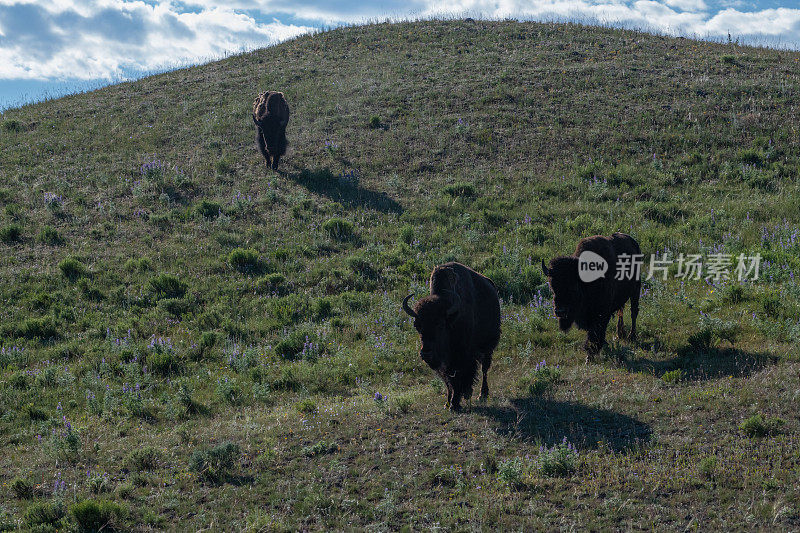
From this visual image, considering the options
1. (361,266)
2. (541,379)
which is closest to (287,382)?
(541,379)

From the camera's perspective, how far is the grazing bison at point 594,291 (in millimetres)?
9688

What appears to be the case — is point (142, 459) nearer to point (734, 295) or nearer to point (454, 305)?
point (454, 305)

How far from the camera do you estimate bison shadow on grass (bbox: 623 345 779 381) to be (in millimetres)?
9078

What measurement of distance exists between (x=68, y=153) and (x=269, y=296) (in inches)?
597

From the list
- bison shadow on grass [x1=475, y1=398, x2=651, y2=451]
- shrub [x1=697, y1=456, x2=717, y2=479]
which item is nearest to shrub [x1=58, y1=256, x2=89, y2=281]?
bison shadow on grass [x1=475, y1=398, x2=651, y2=451]

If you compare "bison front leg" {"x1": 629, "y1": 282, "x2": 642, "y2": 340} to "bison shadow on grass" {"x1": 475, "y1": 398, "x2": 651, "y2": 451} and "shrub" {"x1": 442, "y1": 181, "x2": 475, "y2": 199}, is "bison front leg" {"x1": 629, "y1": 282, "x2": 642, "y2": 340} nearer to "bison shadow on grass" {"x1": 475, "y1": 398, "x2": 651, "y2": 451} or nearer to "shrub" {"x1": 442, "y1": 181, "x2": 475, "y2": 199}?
"bison shadow on grass" {"x1": 475, "y1": 398, "x2": 651, "y2": 451}

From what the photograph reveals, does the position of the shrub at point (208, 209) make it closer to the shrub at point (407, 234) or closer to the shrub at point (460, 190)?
the shrub at point (407, 234)

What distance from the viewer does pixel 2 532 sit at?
620cm

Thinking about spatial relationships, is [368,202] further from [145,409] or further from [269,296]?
[145,409]

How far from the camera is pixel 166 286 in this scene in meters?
14.9

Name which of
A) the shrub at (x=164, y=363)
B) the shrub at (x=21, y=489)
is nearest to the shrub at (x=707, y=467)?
the shrub at (x=21, y=489)

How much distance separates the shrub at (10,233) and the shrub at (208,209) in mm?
5013

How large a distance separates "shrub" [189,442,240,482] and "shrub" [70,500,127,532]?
1.12 meters

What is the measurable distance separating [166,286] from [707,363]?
11.8m
